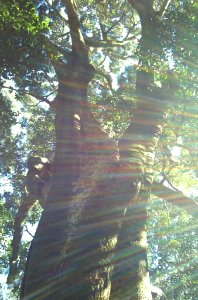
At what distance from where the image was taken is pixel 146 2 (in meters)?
9.14

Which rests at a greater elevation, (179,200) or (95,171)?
(95,171)

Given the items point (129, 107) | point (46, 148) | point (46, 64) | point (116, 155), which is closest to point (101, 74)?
point (129, 107)

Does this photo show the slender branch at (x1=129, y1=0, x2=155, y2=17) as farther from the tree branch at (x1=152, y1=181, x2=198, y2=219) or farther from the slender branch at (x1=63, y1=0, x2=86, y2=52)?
the tree branch at (x1=152, y1=181, x2=198, y2=219)

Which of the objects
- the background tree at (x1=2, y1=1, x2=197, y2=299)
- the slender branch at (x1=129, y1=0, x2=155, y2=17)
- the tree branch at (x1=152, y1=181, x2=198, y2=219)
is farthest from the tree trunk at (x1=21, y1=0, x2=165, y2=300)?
the tree branch at (x1=152, y1=181, x2=198, y2=219)

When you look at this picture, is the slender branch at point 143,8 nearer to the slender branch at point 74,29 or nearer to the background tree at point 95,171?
the background tree at point 95,171

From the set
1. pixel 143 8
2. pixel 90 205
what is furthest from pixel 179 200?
pixel 143 8

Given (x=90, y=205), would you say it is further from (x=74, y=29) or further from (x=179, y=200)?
(x=74, y=29)

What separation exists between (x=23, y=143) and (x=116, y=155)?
39.5ft

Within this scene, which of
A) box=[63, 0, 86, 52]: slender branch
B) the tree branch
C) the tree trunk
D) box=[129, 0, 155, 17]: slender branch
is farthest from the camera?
the tree branch

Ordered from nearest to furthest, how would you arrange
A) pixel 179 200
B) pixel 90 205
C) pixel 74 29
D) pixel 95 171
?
1. pixel 90 205
2. pixel 95 171
3. pixel 74 29
4. pixel 179 200

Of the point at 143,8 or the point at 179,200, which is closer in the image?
the point at 143,8

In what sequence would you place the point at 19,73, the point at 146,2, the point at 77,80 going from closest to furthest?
the point at 77,80 < the point at 146,2 < the point at 19,73

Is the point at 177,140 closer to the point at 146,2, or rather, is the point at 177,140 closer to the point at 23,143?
the point at 146,2

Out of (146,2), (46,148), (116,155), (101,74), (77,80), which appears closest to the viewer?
(116,155)
